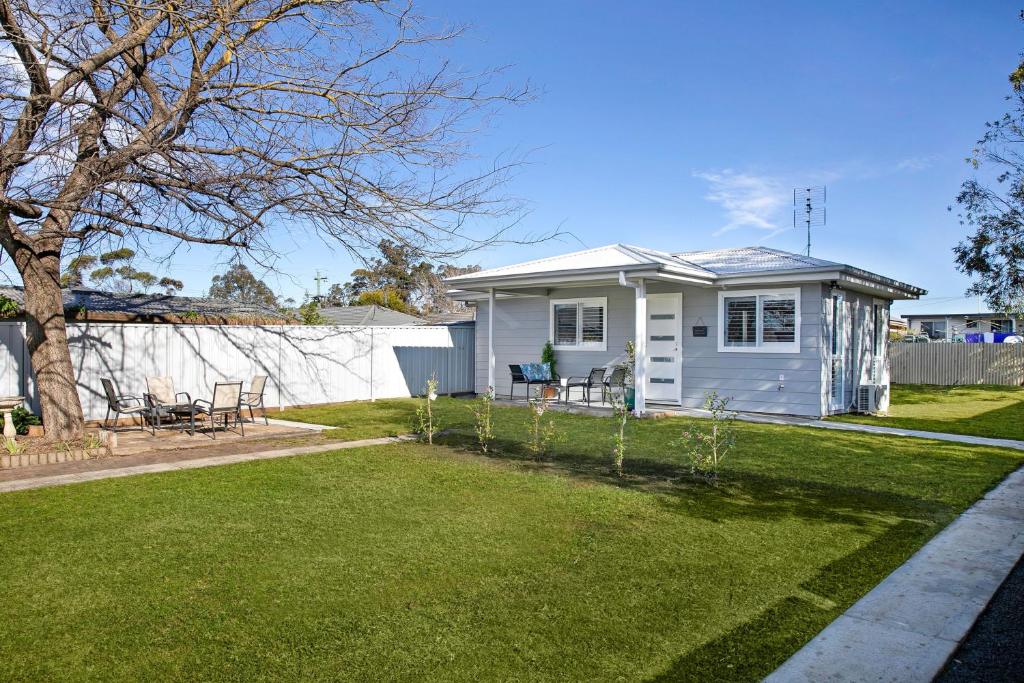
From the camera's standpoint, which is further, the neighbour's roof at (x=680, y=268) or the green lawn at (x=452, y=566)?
the neighbour's roof at (x=680, y=268)

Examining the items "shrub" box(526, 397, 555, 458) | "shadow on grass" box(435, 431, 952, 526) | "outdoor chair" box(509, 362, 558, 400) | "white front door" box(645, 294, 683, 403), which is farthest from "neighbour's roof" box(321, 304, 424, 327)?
"shadow on grass" box(435, 431, 952, 526)

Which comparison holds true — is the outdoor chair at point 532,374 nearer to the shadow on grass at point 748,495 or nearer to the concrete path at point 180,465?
the concrete path at point 180,465

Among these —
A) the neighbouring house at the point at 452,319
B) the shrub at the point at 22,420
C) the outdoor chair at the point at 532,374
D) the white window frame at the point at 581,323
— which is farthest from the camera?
the neighbouring house at the point at 452,319

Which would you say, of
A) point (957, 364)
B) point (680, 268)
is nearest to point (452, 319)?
point (680, 268)

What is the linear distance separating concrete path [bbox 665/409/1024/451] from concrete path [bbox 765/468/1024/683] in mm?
4853

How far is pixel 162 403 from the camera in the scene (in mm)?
10352

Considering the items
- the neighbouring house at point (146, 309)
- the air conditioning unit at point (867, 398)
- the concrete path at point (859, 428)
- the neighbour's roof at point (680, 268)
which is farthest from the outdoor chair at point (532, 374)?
the air conditioning unit at point (867, 398)

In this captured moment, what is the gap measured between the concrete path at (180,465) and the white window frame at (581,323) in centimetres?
643

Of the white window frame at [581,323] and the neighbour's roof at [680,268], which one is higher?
the neighbour's roof at [680,268]

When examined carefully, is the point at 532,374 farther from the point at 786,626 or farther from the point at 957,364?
the point at 957,364

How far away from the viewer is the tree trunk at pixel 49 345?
8695 mm

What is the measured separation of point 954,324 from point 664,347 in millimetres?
35542

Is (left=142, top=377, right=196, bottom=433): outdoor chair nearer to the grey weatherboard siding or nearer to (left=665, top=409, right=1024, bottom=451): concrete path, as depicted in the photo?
the grey weatherboard siding

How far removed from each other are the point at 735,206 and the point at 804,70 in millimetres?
5764
